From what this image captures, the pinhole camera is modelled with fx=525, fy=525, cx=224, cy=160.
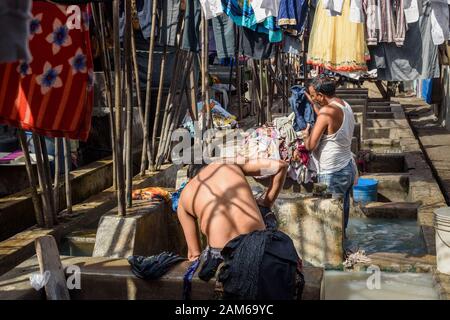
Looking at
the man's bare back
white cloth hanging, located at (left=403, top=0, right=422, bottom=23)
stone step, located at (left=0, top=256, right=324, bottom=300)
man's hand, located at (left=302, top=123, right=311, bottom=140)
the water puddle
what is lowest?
the water puddle

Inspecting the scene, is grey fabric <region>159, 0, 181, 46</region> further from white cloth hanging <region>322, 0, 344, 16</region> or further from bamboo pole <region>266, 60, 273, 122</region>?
bamboo pole <region>266, 60, 273, 122</region>

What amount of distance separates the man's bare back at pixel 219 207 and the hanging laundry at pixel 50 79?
1325 millimetres

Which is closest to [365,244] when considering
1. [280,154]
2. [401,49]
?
[280,154]

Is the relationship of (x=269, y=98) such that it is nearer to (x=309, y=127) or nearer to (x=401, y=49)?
(x=401, y=49)

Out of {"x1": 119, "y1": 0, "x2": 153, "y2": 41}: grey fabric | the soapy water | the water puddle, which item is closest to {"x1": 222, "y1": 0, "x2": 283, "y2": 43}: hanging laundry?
{"x1": 119, "y1": 0, "x2": 153, "y2": 41}: grey fabric

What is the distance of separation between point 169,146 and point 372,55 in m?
4.41

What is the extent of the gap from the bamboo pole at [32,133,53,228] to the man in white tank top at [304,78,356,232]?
2.96 m

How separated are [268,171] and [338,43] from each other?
5.96m

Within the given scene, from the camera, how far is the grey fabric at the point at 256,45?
10320 millimetres

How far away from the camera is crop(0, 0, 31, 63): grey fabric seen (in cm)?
188

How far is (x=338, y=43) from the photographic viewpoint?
32.8ft

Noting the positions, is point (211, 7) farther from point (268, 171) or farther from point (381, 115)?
point (381, 115)
